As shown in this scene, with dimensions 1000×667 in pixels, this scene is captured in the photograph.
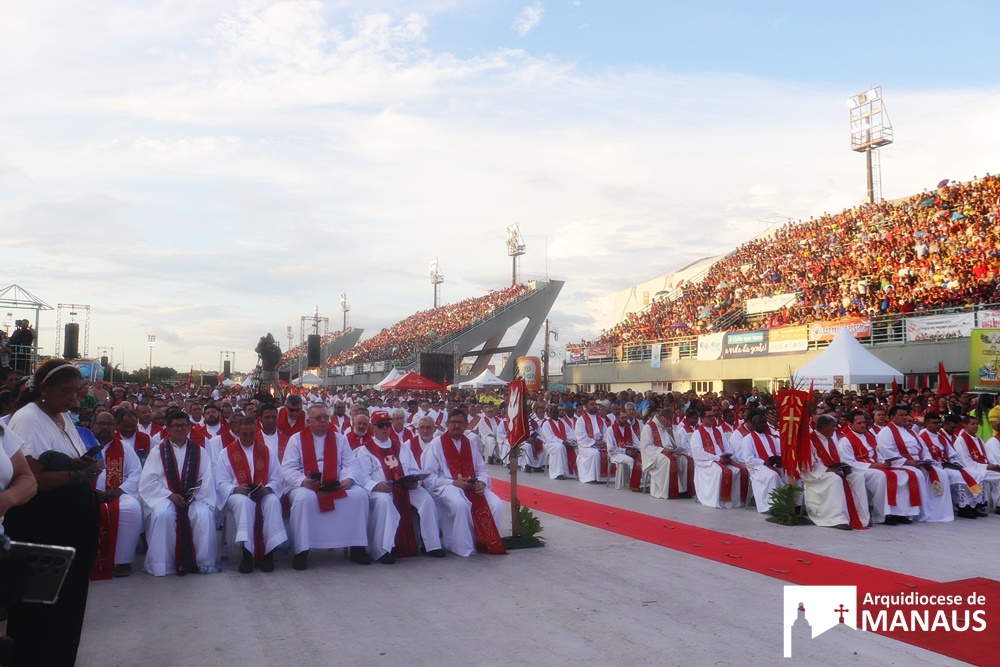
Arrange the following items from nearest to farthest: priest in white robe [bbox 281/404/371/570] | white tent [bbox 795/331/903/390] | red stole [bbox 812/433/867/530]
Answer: priest in white robe [bbox 281/404/371/570] < red stole [bbox 812/433/867/530] < white tent [bbox 795/331/903/390]

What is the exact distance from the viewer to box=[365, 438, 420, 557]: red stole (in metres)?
Result: 8.29

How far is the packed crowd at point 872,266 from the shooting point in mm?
23516

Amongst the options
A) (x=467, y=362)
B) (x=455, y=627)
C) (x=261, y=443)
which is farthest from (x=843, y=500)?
(x=467, y=362)

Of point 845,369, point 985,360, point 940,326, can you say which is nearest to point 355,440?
point 845,369

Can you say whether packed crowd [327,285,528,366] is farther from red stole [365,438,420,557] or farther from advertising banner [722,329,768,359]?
red stole [365,438,420,557]

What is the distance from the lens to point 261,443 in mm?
8242

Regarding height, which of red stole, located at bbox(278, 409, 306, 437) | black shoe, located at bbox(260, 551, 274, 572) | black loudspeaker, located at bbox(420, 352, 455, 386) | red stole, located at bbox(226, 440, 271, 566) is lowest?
black shoe, located at bbox(260, 551, 274, 572)

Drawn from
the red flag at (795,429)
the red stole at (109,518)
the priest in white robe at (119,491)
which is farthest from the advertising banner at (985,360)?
the red stole at (109,518)

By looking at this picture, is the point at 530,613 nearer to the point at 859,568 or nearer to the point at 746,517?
the point at 859,568

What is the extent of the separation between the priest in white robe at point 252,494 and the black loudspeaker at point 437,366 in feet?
80.4

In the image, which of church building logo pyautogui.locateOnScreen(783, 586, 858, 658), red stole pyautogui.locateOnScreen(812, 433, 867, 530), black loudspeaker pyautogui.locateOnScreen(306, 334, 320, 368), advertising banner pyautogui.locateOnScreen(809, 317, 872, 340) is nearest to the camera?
church building logo pyautogui.locateOnScreen(783, 586, 858, 658)

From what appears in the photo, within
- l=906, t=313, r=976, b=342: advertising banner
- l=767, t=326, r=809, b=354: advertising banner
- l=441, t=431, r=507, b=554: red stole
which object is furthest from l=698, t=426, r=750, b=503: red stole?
l=767, t=326, r=809, b=354: advertising banner

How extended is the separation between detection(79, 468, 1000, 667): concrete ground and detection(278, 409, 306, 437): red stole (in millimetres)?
1334

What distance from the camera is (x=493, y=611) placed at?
6.15 m
